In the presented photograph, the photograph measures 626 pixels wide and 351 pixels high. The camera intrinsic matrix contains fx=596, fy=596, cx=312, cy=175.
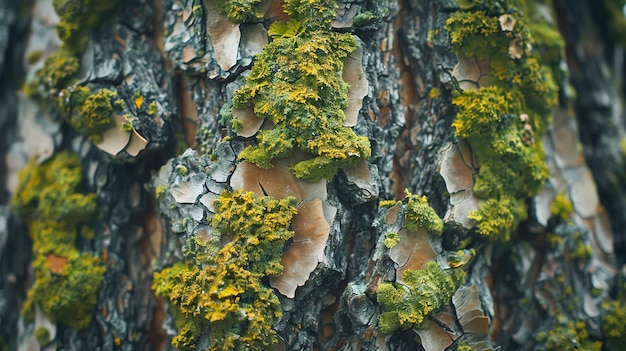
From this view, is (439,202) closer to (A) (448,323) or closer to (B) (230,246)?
(A) (448,323)

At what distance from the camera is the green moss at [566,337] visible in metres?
2.33

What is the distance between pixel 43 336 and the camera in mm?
2344

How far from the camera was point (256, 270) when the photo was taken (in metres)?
1.92

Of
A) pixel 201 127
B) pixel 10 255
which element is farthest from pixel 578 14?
pixel 10 255

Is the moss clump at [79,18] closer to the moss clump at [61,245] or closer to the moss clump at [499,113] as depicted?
the moss clump at [61,245]

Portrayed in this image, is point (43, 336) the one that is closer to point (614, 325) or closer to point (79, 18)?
point (79, 18)

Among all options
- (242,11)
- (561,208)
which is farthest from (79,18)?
(561,208)

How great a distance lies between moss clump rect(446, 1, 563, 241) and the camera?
215 cm

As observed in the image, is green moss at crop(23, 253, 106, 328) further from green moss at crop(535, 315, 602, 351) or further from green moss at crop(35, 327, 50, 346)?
green moss at crop(535, 315, 602, 351)

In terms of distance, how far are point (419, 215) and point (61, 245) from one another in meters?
1.39

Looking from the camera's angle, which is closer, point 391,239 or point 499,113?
point 391,239

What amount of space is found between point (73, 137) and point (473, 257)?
1689mm

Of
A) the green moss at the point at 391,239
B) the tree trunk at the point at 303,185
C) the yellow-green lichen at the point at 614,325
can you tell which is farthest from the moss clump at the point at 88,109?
the yellow-green lichen at the point at 614,325

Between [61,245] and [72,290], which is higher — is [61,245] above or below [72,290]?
above
